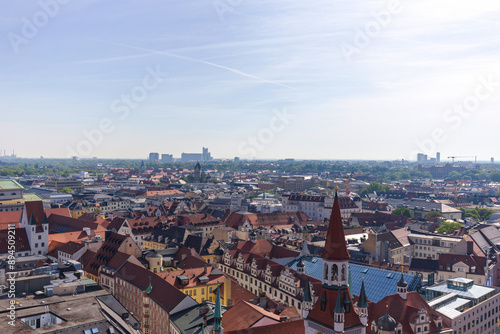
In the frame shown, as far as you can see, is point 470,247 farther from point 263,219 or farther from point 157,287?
point 157,287

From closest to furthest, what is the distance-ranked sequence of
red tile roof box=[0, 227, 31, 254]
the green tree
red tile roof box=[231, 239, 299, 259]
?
red tile roof box=[231, 239, 299, 259] < red tile roof box=[0, 227, 31, 254] < the green tree

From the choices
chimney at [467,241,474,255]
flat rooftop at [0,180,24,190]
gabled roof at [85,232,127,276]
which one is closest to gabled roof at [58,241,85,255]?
gabled roof at [85,232,127,276]

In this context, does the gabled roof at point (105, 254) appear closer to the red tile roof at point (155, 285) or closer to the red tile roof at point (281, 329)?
the red tile roof at point (155, 285)

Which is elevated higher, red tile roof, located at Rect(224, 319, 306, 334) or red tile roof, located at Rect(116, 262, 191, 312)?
red tile roof, located at Rect(224, 319, 306, 334)

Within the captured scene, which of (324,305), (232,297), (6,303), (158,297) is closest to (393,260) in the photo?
(232,297)

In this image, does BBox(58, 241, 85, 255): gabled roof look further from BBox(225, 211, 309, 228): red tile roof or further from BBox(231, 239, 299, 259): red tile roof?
BBox(225, 211, 309, 228): red tile roof

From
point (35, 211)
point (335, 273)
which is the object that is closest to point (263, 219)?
point (35, 211)

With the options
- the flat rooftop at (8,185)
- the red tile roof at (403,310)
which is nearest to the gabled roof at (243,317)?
the red tile roof at (403,310)

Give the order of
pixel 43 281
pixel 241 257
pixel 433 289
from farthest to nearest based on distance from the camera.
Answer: pixel 241 257, pixel 433 289, pixel 43 281

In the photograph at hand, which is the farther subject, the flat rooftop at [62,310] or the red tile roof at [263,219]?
the red tile roof at [263,219]

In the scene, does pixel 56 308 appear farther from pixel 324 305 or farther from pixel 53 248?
pixel 53 248

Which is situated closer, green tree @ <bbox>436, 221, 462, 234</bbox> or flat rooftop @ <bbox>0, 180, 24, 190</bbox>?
green tree @ <bbox>436, 221, 462, 234</bbox>
